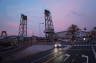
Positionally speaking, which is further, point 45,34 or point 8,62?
point 45,34

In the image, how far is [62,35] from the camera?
17950cm

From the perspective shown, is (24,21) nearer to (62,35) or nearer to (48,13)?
(48,13)

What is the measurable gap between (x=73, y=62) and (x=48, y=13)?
4523 inches

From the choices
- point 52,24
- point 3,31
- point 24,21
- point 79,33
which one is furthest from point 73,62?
point 79,33

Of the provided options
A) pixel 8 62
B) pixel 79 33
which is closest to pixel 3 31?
pixel 8 62

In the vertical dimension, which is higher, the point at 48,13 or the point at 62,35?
the point at 48,13

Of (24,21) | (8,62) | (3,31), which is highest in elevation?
(24,21)

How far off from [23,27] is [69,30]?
6145 centimetres

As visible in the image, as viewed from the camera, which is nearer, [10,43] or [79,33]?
[10,43]

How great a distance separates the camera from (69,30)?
182375 millimetres

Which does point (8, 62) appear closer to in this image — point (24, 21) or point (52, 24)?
point (24, 21)

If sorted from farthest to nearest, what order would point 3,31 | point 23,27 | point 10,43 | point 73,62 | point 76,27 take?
point 76,27, point 23,27, point 3,31, point 10,43, point 73,62

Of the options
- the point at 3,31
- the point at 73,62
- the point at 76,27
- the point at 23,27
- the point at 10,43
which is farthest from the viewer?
the point at 76,27

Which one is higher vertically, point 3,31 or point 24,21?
point 24,21
